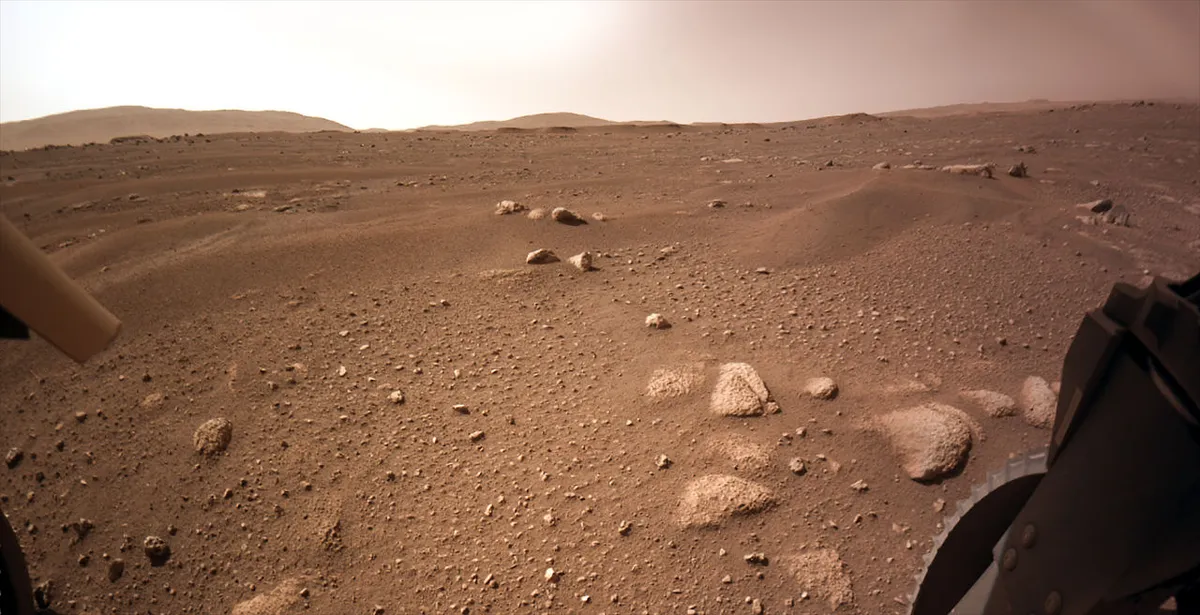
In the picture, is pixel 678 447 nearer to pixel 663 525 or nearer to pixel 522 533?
pixel 663 525

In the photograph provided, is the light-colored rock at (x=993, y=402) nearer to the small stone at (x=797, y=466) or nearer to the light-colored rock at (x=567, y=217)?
the small stone at (x=797, y=466)

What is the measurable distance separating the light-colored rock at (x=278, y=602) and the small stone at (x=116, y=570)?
49 cm

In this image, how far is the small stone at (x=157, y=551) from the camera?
1865 millimetres

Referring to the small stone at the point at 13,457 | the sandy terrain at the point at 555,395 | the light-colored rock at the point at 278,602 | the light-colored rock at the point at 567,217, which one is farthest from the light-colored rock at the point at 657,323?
the small stone at the point at 13,457

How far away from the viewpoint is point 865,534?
1.74 metres

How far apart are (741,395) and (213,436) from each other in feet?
6.80

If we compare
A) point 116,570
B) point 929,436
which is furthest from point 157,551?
point 929,436

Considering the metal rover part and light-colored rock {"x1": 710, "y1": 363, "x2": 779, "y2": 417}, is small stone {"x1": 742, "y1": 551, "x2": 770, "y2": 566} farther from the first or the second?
the metal rover part

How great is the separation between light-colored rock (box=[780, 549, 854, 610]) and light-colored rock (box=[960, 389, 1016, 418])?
0.99 meters

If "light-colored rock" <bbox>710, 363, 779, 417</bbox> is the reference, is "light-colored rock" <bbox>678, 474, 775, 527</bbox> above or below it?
below

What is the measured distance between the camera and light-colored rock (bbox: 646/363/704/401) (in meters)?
2.29

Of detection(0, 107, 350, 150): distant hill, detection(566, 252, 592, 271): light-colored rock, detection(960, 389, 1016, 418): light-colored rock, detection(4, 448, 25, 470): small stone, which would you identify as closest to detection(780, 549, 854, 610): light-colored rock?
detection(960, 389, 1016, 418): light-colored rock

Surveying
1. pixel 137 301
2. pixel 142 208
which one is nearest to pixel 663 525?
pixel 137 301

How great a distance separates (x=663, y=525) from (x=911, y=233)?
9.02 feet
